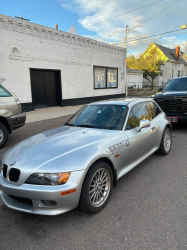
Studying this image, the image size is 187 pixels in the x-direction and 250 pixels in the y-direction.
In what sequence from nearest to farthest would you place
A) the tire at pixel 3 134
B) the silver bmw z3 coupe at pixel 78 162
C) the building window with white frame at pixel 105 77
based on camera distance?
the silver bmw z3 coupe at pixel 78 162 → the tire at pixel 3 134 → the building window with white frame at pixel 105 77

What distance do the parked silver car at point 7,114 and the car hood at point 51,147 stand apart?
2672mm

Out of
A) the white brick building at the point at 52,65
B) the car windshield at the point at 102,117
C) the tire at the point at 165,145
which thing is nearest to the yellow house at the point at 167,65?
the white brick building at the point at 52,65

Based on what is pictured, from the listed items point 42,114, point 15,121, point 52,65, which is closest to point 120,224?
point 15,121

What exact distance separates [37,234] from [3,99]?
412 cm

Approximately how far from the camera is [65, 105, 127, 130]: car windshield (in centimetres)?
340

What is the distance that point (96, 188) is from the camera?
2.58 meters

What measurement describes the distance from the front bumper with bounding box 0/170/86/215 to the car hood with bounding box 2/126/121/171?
0.85 ft

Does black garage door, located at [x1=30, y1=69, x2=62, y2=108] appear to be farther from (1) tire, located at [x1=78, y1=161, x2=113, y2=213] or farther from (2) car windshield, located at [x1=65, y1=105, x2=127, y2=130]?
(1) tire, located at [x1=78, y1=161, x2=113, y2=213]

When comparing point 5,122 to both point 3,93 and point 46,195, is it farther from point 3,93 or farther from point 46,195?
point 46,195

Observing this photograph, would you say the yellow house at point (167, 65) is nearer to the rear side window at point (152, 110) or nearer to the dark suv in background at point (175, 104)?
the dark suv in background at point (175, 104)

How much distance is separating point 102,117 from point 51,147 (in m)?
1.29

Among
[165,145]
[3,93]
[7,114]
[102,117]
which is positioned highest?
[3,93]

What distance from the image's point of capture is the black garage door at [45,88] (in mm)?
11961

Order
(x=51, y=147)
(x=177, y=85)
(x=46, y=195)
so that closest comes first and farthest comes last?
1. (x=46, y=195)
2. (x=51, y=147)
3. (x=177, y=85)
